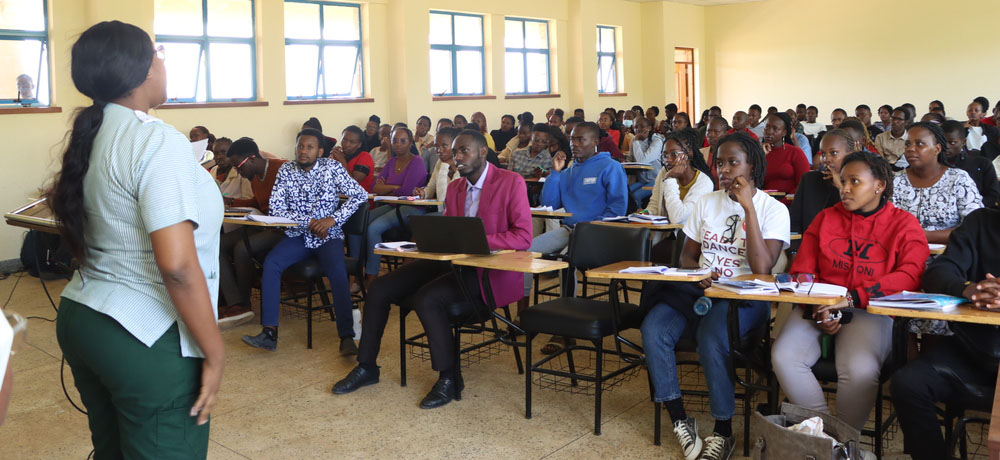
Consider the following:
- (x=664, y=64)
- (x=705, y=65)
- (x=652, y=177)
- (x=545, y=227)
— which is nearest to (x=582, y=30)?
(x=664, y=64)

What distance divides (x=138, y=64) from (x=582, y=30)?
13.1 meters

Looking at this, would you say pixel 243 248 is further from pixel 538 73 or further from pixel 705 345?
pixel 538 73

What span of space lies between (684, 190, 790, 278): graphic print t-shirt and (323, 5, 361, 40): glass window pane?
28.1 ft

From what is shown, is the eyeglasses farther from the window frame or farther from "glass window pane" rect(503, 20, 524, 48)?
the window frame

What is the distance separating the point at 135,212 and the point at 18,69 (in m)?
7.84

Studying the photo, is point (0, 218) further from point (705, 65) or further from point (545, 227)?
point (705, 65)

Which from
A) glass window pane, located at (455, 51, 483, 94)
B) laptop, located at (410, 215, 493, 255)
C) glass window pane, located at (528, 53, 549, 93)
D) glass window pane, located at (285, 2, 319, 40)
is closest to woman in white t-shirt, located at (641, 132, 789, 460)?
laptop, located at (410, 215, 493, 255)

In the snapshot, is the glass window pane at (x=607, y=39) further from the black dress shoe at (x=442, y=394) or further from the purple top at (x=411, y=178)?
the black dress shoe at (x=442, y=394)

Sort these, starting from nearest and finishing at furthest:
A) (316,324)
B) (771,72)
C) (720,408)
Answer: (720,408) < (316,324) < (771,72)

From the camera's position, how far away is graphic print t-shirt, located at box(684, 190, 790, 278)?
321 cm

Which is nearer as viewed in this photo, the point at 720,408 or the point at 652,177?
the point at 720,408

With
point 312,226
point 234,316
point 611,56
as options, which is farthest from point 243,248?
point 611,56

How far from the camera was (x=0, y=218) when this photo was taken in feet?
25.5

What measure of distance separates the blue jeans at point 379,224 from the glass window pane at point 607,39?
998 centimetres
